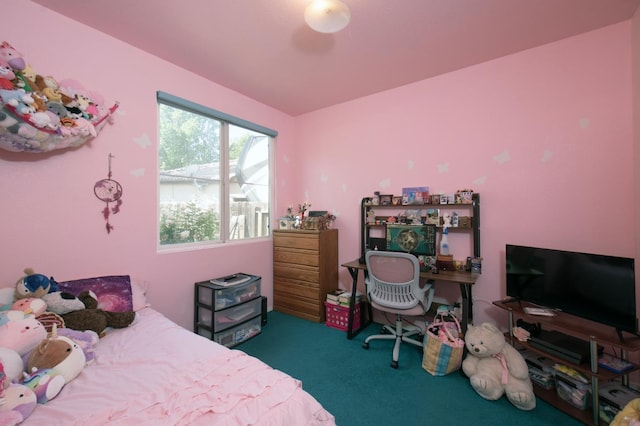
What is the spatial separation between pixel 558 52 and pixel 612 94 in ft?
1.71

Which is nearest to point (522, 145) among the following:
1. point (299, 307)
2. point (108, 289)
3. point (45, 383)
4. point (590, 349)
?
point (590, 349)

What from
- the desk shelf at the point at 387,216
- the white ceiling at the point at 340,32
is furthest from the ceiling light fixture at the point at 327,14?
the desk shelf at the point at 387,216

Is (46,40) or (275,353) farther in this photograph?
(275,353)

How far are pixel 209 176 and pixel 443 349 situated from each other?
2754 millimetres

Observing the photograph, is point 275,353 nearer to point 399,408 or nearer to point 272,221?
point 399,408

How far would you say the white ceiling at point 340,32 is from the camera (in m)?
1.75

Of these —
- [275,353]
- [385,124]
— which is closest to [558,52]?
[385,124]

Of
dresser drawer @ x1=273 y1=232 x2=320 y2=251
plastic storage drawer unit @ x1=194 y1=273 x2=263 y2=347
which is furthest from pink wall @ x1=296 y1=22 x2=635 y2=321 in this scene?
plastic storage drawer unit @ x1=194 y1=273 x2=263 y2=347

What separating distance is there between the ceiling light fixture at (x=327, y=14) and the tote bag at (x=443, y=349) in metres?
2.40

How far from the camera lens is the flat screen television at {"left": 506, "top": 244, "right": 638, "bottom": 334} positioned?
5.15ft

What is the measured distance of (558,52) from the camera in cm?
213

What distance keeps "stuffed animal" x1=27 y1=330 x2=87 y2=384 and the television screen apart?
2513mm

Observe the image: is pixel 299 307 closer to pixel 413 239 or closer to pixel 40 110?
pixel 413 239

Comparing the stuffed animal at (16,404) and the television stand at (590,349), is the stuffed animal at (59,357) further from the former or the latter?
the television stand at (590,349)
